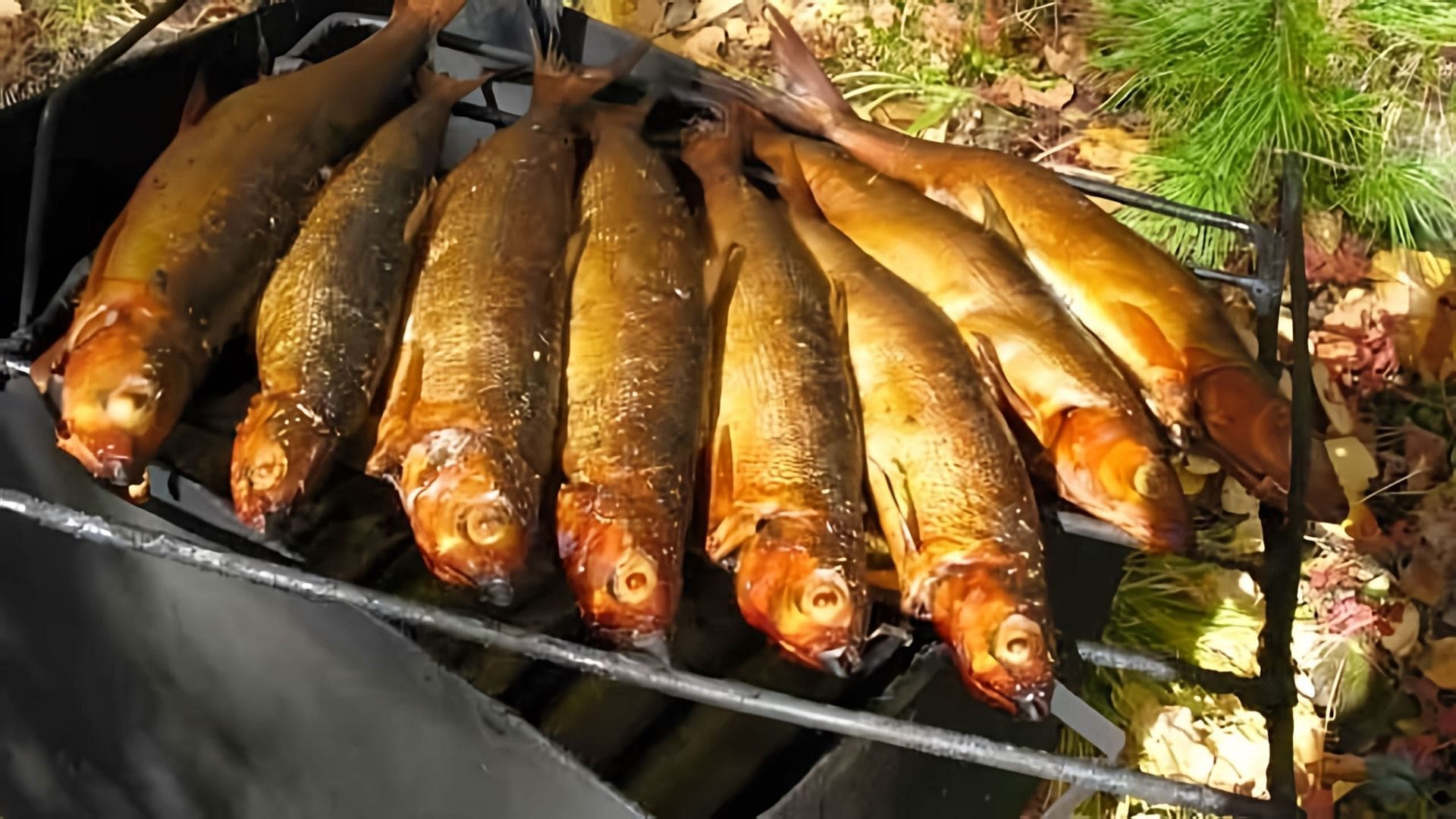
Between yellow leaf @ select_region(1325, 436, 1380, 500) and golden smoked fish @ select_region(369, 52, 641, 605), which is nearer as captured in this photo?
golden smoked fish @ select_region(369, 52, 641, 605)

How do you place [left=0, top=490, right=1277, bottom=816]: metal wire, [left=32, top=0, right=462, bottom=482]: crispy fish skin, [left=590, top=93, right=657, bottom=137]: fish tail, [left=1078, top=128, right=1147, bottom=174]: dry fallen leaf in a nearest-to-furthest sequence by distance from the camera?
[left=0, top=490, right=1277, bottom=816]: metal wire < [left=32, top=0, right=462, bottom=482]: crispy fish skin < [left=590, top=93, right=657, bottom=137]: fish tail < [left=1078, top=128, right=1147, bottom=174]: dry fallen leaf

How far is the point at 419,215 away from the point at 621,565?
2.30ft

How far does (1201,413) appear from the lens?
1.62m

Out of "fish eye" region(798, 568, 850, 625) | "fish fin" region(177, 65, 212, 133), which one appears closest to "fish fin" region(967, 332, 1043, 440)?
"fish eye" region(798, 568, 850, 625)

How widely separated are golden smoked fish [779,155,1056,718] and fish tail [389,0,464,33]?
2.60 feet

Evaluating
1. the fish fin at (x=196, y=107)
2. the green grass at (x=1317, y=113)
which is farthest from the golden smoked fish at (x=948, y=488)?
the green grass at (x=1317, y=113)

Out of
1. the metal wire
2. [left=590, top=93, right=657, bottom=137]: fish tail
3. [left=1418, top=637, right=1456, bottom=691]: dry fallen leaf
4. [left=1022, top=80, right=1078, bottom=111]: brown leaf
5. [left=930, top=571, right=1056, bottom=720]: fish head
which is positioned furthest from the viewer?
[left=1022, top=80, right=1078, bottom=111]: brown leaf

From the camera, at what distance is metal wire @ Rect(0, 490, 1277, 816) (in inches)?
44.1

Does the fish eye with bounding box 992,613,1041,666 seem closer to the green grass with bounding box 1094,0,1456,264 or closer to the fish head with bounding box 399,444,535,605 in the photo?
the fish head with bounding box 399,444,535,605

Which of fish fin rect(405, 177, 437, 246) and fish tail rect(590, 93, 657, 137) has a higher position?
fish tail rect(590, 93, 657, 137)

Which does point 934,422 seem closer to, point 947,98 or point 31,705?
point 31,705

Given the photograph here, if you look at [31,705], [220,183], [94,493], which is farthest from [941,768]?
[31,705]

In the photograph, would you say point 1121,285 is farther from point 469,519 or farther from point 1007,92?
point 1007,92

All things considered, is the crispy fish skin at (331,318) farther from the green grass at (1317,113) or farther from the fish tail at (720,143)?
the green grass at (1317,113)
